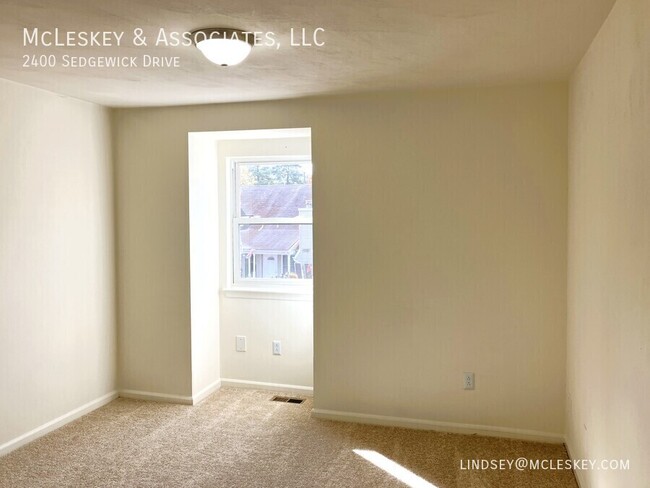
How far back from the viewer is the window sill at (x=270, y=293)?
454cm

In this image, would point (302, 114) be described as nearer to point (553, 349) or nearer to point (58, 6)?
point (58, 6)

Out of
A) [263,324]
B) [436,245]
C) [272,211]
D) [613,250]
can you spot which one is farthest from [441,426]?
[272,211]

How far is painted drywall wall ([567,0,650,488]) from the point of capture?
1.81 meters

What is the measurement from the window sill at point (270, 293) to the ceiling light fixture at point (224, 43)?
228 cm

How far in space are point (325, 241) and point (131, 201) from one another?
5.26ft

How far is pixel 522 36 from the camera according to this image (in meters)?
2.57

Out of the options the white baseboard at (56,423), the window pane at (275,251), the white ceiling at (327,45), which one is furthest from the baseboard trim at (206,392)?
the white ceiling at (327,45)

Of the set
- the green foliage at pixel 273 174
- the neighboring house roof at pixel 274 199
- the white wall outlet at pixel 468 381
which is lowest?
the white wall outlet at pixel 468 381

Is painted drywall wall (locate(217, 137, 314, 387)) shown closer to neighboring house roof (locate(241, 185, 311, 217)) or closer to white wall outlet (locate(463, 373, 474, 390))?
neighboring house roof (locate(241, 185, 311, 217))

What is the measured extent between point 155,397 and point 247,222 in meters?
1.57

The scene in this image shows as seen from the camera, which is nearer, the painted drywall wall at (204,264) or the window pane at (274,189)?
the painted drywall wall at (204,264)

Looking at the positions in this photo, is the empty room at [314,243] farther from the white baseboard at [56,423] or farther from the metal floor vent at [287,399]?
the metal floor vent at [287,399]

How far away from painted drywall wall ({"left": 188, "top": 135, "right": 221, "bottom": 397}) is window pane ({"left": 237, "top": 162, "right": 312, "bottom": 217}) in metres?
0.24

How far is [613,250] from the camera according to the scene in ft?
7.27
